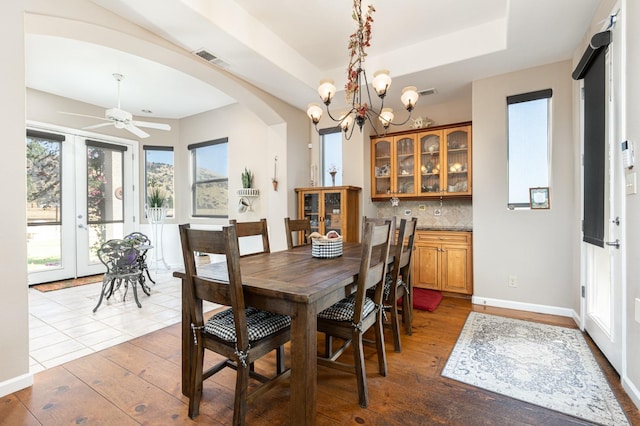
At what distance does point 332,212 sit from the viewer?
451 cm

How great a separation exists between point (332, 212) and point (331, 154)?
1.07 metres

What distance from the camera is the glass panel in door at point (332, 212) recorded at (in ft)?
14.6

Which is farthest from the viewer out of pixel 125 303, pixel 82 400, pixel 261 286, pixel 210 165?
pixel 210 165

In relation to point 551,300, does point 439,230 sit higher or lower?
higher

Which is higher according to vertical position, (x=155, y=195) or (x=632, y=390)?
(x=155, y=195)

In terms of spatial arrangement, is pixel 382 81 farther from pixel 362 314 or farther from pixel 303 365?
pixel 303 365

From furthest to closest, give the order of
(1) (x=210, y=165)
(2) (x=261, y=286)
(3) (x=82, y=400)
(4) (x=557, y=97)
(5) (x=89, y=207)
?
(1) (x=210, y=165)
(5) (x=89, y=207)
(4) (x=557, y=97)
(3) (x=82, y=400)
(2) (x=261, y=286)

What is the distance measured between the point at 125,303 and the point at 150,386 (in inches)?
87.7

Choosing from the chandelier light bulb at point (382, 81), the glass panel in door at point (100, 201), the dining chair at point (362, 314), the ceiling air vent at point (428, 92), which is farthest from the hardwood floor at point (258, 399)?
the glass panel in door at point (100, 201)

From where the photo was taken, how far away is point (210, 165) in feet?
19.4

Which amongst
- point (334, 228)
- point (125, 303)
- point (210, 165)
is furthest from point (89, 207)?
point (334, 228)

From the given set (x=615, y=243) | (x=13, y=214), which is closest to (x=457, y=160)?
(x=615, y=243)

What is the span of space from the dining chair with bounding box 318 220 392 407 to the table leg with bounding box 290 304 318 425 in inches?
16.8

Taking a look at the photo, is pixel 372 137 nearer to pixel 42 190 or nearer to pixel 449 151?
pixel 449 151
